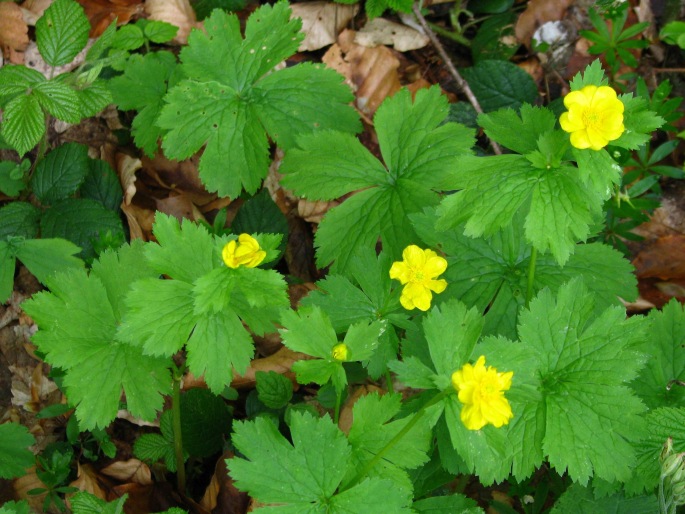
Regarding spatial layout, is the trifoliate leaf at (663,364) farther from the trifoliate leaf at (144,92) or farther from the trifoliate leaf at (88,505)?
the trifoliate leaf at (144,92)

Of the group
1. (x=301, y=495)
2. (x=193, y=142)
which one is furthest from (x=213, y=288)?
(x=193, y=142)

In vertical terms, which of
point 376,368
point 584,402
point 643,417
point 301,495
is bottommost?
point 643,417

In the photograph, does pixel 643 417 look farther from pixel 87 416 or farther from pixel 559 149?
pixel 87 416

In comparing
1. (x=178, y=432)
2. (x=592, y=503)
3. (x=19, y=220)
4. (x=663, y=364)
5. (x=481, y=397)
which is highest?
(x=19, y=220)

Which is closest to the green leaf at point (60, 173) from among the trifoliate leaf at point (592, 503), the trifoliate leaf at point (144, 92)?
the trifoliate leaf at point (144, 92)

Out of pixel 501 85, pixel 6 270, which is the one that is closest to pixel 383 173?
pixel 501 85

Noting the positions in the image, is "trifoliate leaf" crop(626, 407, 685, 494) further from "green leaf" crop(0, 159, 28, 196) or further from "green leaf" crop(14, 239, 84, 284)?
"green leaf" crop(0, 159, 28, 196)

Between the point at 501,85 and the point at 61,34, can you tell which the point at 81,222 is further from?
the point at 501,85
